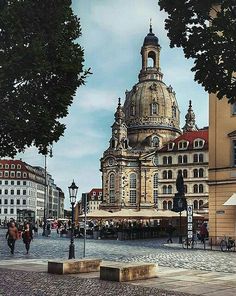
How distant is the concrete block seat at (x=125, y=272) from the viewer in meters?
16.9

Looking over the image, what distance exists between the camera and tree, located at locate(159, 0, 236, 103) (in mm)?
9703

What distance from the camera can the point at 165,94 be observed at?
143750 millimetres

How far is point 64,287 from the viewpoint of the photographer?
1520 cm

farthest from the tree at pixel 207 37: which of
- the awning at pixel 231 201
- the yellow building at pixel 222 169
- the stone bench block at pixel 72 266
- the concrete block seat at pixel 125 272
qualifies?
the yellow building at pixel 222 169

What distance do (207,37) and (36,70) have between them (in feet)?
36.2

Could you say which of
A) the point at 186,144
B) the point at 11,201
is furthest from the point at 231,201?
the point at 11,201

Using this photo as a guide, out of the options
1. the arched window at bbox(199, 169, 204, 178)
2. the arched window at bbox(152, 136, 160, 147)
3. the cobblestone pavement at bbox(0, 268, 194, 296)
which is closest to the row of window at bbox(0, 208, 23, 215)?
the arched window at bbox(152, 136, 160, 147)

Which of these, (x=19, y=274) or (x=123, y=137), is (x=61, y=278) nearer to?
(x=19, y=274)

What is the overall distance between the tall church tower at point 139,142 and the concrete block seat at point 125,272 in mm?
114853

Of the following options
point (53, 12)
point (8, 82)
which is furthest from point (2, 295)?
point (53, 12)

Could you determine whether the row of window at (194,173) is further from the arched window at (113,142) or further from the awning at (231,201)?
the awning at (231,201)

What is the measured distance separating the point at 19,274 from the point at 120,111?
126691 millimetres

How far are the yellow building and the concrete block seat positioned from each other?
67.9ft

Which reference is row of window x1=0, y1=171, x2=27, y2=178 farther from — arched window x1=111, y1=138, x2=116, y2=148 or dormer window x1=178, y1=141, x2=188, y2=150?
dormer window x1=178, y1=141, x2=188, y2=150
